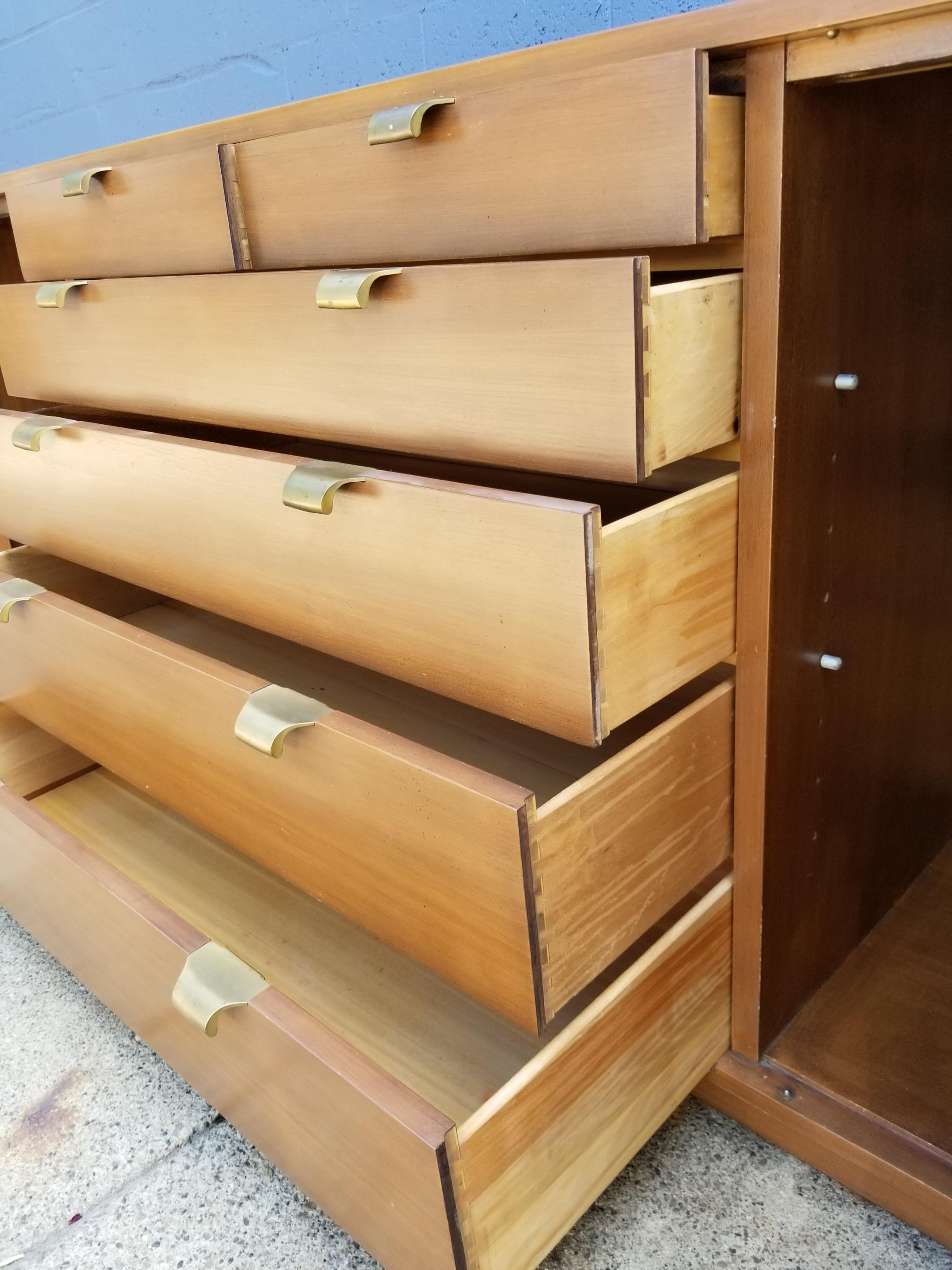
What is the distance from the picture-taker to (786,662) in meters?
0.67

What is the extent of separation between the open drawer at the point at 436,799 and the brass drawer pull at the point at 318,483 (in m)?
0.13

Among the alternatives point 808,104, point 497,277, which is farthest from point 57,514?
point 808,104

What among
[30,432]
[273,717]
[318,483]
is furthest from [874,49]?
[30,432]

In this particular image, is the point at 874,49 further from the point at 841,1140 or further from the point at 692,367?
the point at 841,1140

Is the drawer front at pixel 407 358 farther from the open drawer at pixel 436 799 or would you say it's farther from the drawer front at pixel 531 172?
the open drawer at pixel 436 799

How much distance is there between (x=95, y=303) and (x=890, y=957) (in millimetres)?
891

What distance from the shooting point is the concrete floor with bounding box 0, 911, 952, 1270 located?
701 millimetres

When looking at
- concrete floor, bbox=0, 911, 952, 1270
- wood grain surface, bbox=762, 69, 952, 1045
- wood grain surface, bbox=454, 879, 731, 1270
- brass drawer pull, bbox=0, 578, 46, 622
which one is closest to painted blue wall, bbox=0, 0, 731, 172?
wood grain surface, bbox=762, 69, 952, 1045

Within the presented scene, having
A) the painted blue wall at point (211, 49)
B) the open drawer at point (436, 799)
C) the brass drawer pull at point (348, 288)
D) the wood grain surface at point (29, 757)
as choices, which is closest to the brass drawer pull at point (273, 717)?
the open drawer at point (436, 799)

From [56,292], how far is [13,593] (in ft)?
0.91

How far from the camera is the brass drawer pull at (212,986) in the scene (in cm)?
66

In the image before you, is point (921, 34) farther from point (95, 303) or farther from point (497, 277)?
point (95, 303)

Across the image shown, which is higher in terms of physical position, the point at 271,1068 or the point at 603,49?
the point at 603,49

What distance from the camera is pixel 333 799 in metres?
0.64
